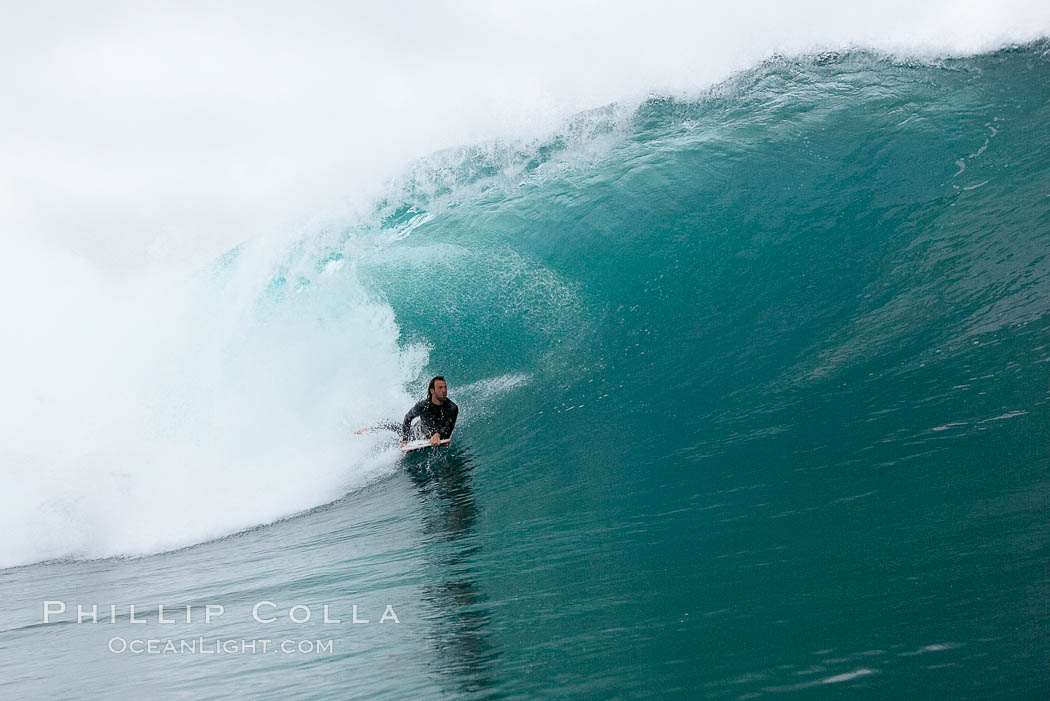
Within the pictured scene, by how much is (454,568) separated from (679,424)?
2725 millimetres

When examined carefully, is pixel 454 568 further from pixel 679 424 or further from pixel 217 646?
pixel 679 424

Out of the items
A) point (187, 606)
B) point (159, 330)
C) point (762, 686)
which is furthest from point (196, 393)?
point (762, 686)

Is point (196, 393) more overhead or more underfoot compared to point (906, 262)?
more overhead

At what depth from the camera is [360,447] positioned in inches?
342

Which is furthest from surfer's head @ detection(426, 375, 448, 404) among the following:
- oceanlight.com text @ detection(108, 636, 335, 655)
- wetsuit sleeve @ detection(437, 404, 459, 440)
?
oceanlight.com text @ detection(108, 636, 335, 655)

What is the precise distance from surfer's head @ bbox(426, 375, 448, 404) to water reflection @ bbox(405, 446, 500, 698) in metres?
0.66

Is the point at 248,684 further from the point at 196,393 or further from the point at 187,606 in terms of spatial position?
the point at 196,393

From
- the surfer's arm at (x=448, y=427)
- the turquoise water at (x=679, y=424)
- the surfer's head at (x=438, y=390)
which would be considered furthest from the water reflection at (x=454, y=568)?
the surfer's head at (x=438, y=390)

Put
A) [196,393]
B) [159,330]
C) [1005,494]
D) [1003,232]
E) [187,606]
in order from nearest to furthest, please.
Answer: [1005,494], [187,606], [1003,232], [196,393], [159,330]

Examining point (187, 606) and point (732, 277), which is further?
point (732, 277)

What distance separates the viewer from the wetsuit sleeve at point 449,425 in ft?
25.5

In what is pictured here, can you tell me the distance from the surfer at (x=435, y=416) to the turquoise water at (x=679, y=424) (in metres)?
0.31

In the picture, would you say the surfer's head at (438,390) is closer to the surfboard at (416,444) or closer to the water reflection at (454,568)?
the surfboard at (416,444)

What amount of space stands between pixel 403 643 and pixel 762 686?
1.91 meters
